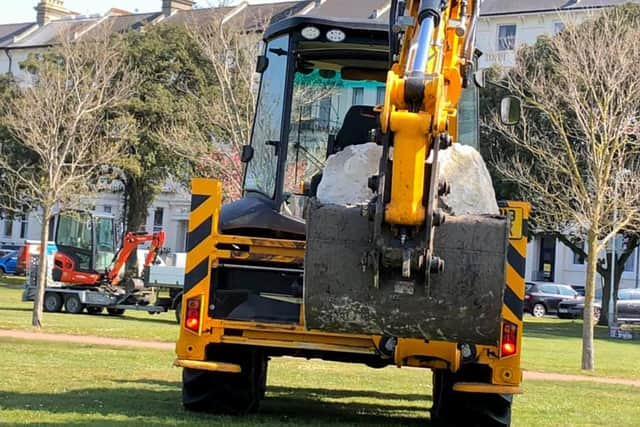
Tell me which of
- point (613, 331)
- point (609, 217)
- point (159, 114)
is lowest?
point (613, 331)

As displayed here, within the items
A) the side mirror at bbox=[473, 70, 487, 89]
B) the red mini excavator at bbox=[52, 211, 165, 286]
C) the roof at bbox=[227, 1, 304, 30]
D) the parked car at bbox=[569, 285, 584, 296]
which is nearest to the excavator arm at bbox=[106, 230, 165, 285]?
the red mini excavator at bbox=[52, 211, 165, 286]

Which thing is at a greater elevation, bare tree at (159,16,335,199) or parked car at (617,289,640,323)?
bare tree at (159,16,335,199)

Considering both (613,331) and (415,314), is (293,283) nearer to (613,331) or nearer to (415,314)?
(415,314)

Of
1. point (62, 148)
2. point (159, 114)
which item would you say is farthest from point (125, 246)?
point (159, 114)

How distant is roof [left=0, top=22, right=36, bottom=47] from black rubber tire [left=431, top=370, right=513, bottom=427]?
82.4 meters

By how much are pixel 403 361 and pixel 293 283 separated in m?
1.21

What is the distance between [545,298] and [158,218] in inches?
1390

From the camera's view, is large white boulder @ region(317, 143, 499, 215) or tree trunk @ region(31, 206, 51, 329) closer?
large white boulder @ region(317, 143, 499, 215)

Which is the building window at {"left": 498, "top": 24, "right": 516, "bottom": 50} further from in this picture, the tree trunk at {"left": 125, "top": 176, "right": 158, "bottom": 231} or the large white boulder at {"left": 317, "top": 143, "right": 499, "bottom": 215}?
the large white boulder at {"left": 317, "top": 143, "right": 499, "bottom": 215}

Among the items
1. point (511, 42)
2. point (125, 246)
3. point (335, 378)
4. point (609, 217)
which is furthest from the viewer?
point (511, 42)

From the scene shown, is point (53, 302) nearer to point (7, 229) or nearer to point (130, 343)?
point (130, 343)

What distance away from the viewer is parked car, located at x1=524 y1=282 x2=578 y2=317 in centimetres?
5153

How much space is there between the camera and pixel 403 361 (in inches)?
334

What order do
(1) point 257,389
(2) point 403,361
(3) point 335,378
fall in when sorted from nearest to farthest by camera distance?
(2) point 403,361, (1) point 257,389, (3) point 335,378
